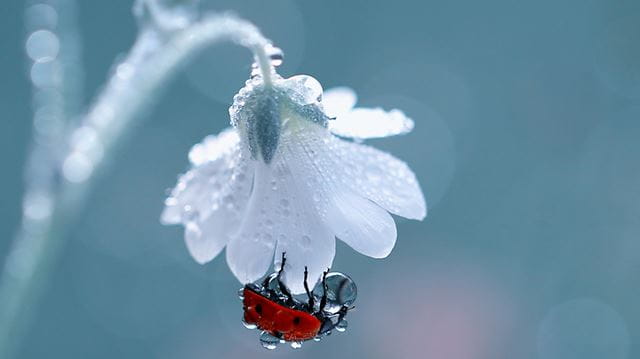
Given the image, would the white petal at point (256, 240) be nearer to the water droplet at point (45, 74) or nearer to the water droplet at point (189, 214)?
the water droplet at point (189, 214)

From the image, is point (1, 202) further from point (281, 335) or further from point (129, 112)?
point (281, 335)

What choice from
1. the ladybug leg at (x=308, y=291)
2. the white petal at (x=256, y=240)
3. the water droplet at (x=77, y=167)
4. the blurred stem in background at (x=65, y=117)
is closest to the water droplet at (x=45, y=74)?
the blurred stem in background at (x=65, y=117)

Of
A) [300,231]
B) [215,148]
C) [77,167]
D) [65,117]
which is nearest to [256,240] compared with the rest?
[300,231]

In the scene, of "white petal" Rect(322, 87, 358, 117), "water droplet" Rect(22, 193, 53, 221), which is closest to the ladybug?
"white petal" Rect(322, 87, 358, 117)

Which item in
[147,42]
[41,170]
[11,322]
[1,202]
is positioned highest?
[1,202]

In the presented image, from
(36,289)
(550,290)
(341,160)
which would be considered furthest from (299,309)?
(550,290)

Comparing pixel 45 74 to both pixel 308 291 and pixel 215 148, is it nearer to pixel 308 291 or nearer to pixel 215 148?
pixel 215 148

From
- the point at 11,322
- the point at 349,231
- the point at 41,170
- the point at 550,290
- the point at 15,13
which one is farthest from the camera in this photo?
the point at 15,13
